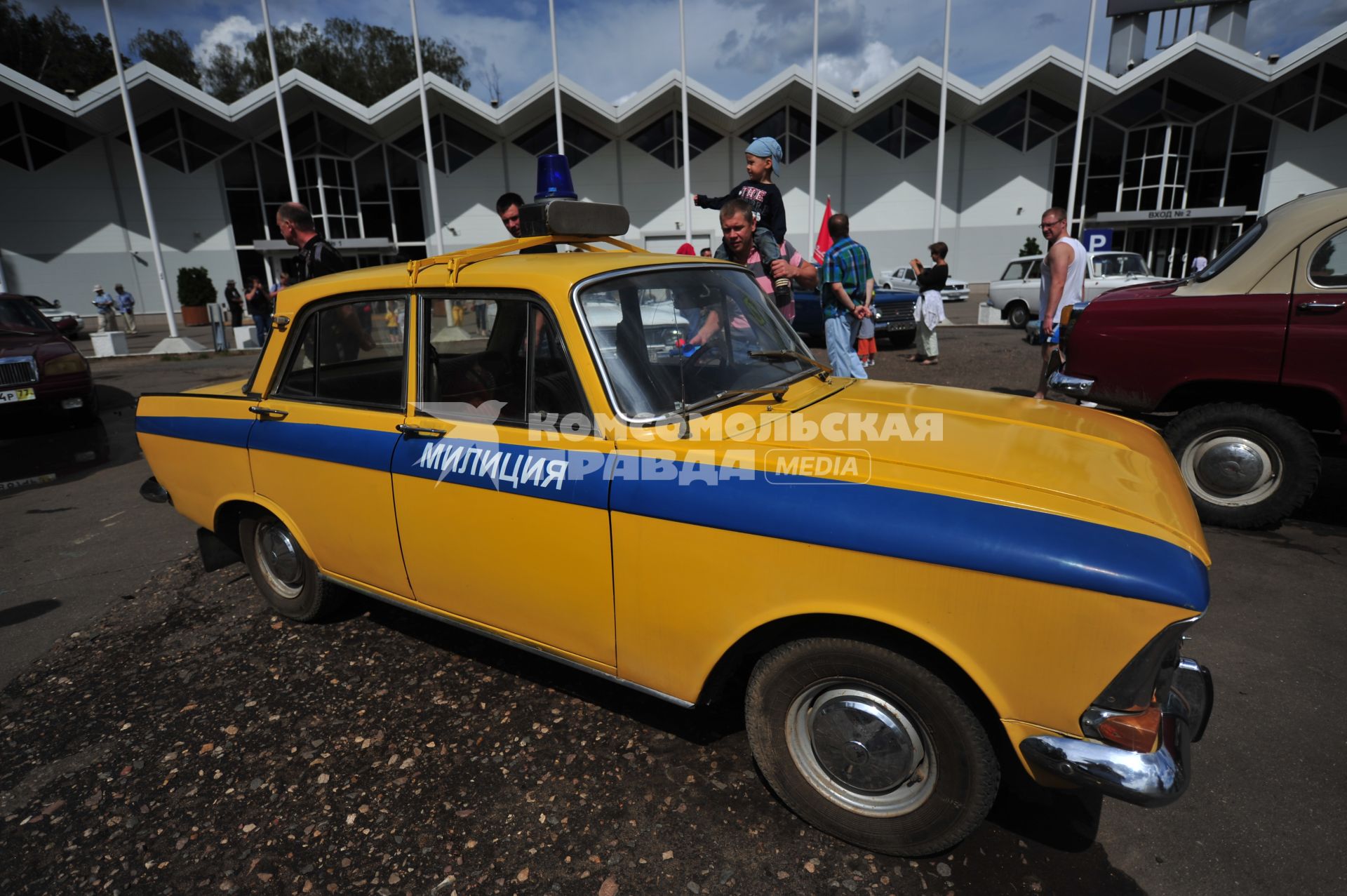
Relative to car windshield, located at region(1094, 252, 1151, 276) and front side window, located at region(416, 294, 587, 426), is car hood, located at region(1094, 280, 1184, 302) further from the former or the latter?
car windshield, located at region(1094, 252, 1151, 276)

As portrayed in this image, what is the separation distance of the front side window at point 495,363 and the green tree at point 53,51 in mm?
56884

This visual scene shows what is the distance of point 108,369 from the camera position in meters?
15.4

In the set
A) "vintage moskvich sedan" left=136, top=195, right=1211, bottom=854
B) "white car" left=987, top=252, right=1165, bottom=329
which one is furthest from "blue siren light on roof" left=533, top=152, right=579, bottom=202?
"white car" left=987, top=252, right=1165, bottom=329

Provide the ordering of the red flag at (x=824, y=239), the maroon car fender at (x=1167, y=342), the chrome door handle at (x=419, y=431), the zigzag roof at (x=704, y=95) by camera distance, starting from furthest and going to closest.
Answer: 1. the zigzag roof at (x=704, y=95)
2. the red flag at (x=824, y=239)
3. the maroon car fender at (x=1167, y=342)
4. the chrome door handle at (x=419, y=431)

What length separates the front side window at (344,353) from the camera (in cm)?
310

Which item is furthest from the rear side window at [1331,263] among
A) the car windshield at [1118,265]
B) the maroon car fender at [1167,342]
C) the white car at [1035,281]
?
the car windshield at [1118,265]

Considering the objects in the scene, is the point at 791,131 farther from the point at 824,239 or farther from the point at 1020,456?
the point at 1020,456

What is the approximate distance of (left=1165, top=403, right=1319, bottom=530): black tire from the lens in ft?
14.6

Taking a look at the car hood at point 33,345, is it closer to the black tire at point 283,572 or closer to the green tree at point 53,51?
the black tire at point 283,572

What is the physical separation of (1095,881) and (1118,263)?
16.6 metres

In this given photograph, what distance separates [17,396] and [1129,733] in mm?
10914

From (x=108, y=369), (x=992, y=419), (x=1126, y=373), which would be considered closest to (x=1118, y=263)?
(x=1126, y=373)

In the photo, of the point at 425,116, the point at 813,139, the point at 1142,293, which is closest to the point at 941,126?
the point at 813,139

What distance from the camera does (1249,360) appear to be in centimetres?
445
